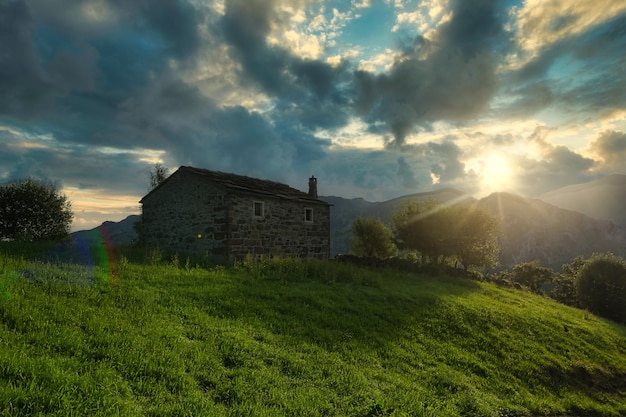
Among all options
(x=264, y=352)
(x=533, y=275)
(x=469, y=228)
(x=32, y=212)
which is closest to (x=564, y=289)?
(x=533, y=275)

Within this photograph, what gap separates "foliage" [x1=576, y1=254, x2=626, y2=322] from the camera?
3288 centimetres

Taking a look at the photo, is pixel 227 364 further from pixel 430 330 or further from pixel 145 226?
pixel 145 226

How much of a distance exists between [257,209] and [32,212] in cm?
2461

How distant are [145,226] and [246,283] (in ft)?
55.8

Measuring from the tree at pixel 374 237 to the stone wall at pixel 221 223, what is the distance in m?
19.0

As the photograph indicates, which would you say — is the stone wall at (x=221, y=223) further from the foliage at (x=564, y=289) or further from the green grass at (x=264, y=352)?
the foliage at (x=564, y=289)

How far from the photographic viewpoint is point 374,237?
47031 millimetres

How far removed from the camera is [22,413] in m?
4.18

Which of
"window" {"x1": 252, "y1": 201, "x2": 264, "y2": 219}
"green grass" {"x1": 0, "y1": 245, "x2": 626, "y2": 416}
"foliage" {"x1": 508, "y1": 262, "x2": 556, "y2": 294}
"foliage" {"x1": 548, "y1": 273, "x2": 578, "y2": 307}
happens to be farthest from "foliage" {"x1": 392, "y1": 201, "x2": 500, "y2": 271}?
"foliage" {"x1": 508, "y1": 262, "x2": 556, "y2": 294}

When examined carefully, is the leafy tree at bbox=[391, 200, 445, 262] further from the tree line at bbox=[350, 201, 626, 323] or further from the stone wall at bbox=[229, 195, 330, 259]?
the stone wall at bbox=[229, 195, 330, 259]

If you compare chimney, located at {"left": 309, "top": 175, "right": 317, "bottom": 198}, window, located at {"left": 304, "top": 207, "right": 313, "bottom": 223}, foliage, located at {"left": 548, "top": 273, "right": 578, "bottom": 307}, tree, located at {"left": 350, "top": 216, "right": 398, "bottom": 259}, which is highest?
chimney, located at {"left": 309, "top": 175, "right": 317, "bottom": 198}

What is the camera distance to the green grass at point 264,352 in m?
5.43

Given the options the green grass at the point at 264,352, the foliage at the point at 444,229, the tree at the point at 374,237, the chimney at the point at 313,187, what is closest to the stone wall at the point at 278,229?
the chimney at the point at 313,187

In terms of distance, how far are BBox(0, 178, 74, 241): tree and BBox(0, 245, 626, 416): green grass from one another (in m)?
27.4
